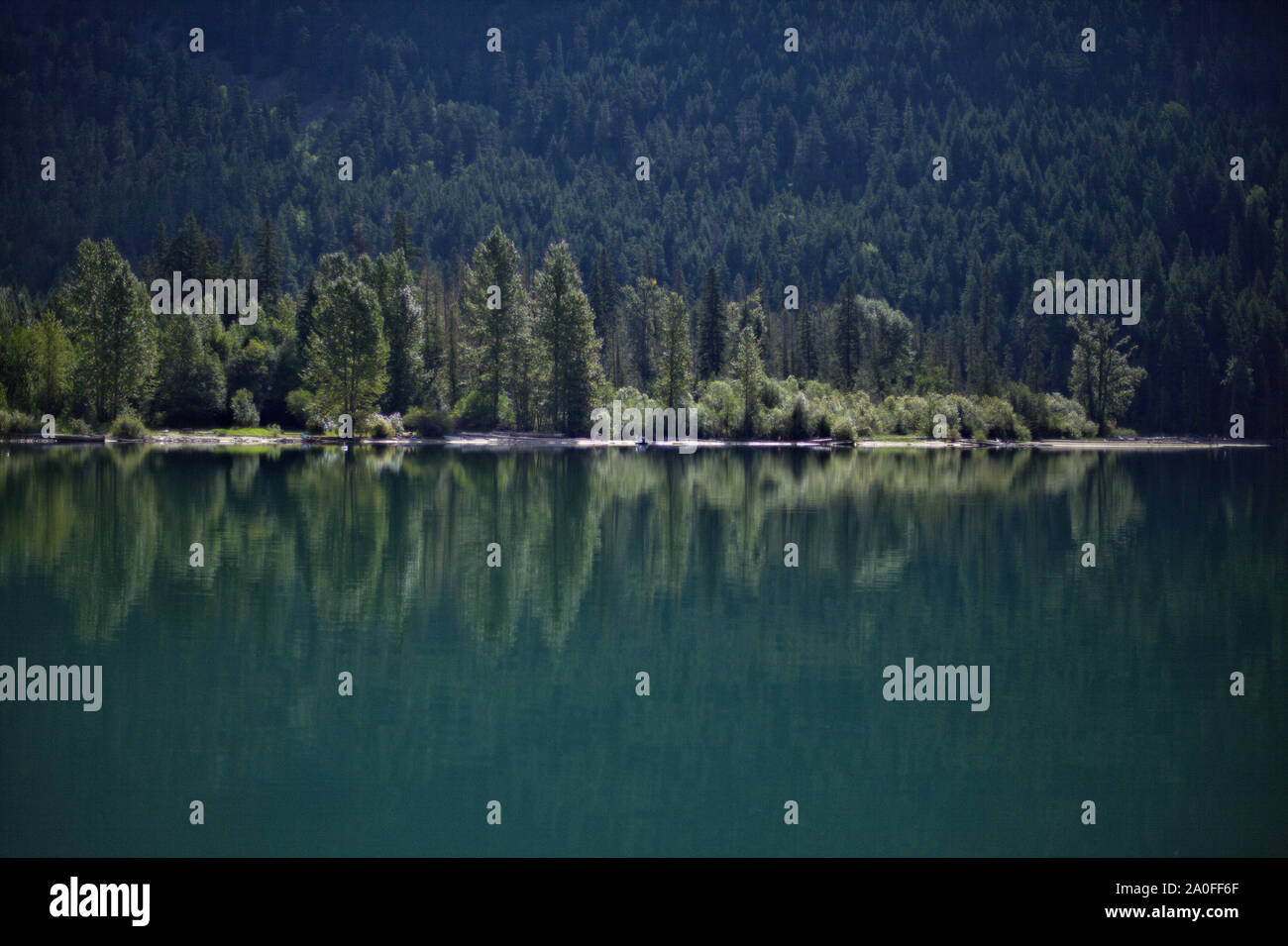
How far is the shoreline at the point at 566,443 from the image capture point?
97.7 metres

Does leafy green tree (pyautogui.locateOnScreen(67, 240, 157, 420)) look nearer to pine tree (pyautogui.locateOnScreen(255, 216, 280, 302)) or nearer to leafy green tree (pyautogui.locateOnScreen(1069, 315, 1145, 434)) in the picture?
pine tree (pyautogui.locateOnScreen(255, 216, 280, 302))

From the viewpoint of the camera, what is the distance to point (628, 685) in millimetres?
23500

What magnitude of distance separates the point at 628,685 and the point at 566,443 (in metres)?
88.5

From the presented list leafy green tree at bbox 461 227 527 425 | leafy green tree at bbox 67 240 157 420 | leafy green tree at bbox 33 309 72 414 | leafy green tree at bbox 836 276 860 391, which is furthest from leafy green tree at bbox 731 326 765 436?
leafy green tree at bbox 33 309 72 414

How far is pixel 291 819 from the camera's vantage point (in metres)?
17.2

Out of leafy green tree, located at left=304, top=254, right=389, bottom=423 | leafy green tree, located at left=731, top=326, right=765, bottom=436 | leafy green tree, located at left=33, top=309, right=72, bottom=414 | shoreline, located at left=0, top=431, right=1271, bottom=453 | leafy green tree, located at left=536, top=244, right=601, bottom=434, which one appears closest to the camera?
shoreline, located at left=0, top=431, right=1271, bottom=453

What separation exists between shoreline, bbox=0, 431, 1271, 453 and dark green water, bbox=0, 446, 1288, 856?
54910 mm

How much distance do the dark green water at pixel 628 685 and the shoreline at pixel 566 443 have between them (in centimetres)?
5491

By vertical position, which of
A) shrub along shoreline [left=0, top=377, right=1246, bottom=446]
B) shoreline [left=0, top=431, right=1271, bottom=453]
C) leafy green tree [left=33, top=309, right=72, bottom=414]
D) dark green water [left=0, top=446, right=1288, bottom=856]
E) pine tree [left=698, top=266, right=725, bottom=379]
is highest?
pine tree [left=698, top=266, right=725, bottom=379]

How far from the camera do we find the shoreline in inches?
3846

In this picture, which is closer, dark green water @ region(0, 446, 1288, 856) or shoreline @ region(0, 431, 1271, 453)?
dark green water @ region(0, 446, 1288, 856)

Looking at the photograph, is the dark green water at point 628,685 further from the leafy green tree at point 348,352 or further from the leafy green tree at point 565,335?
the leafy green tree at point 565,335

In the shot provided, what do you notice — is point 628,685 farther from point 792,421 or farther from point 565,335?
point 792,421
